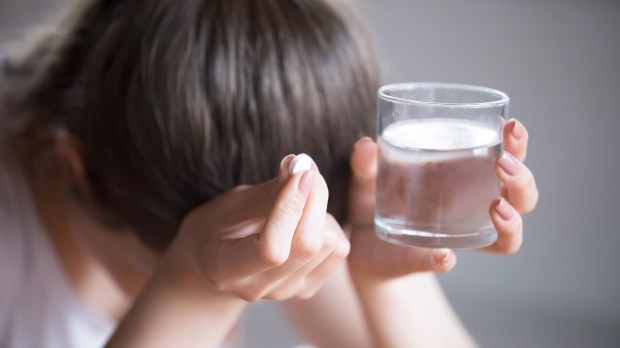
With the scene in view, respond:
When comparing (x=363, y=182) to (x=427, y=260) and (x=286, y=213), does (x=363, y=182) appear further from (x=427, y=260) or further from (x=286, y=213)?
(x=286, y=213)

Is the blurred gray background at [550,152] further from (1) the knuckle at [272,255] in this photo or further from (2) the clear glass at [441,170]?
(1) the knuckle at [272,255]

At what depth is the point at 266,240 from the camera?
523 millimetres

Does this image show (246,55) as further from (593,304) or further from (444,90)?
(593,304)

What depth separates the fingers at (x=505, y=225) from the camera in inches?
23.1

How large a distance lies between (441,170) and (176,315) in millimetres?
293

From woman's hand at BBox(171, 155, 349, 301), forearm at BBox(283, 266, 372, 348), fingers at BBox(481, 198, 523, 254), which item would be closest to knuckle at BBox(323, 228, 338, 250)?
woman's hand at BBox(171, 155, 349, 301)

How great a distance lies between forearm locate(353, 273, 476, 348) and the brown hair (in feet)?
0.31

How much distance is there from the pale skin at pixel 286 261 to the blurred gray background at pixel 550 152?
23 cm

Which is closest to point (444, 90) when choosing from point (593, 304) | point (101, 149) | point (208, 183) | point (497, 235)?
point (497, 235)

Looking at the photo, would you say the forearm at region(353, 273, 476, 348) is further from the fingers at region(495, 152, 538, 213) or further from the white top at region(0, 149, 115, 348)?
the white top at region(0, 149, 115, 348)

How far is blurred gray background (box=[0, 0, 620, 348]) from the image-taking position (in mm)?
1036

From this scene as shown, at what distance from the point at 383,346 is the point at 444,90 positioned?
0.31 m

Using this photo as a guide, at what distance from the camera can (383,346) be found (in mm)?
832

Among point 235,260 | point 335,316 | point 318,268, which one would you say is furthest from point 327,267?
point 335,316
